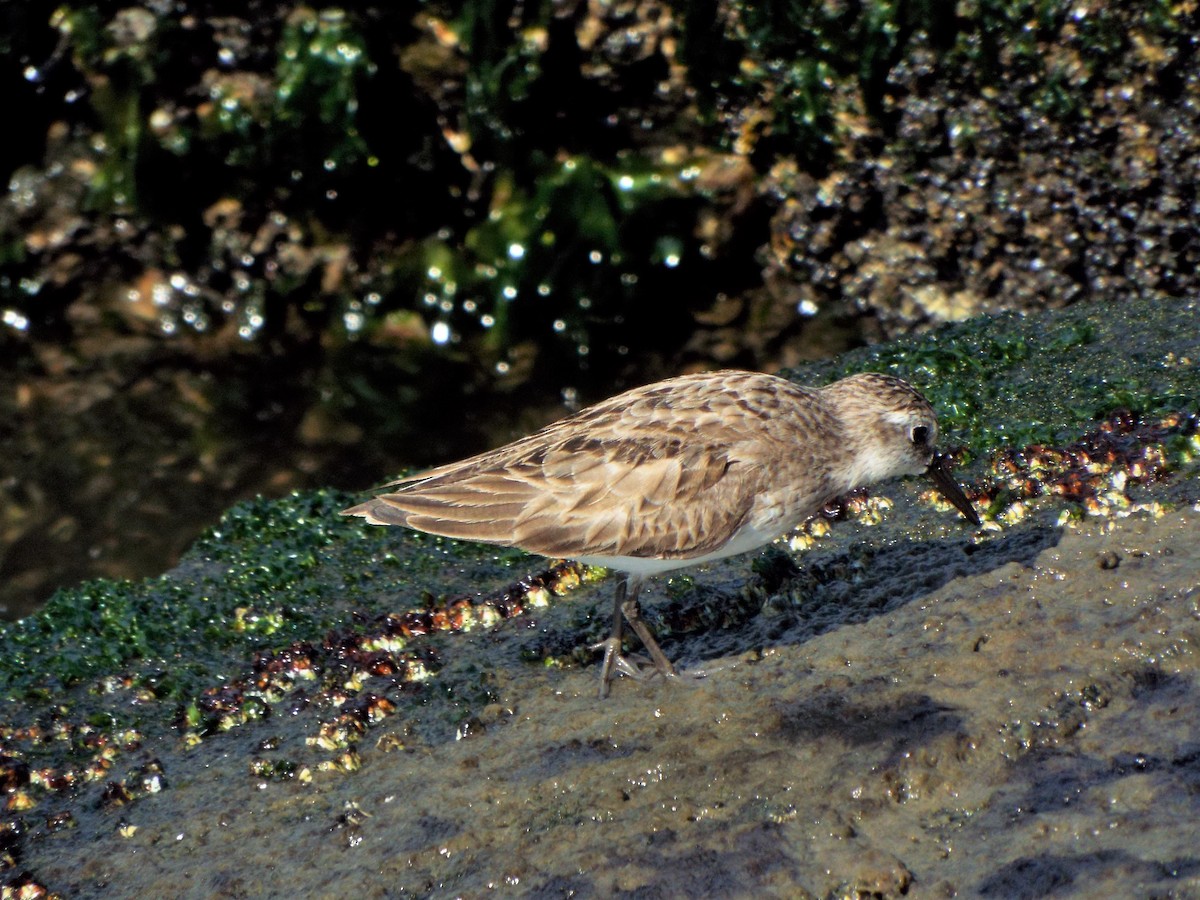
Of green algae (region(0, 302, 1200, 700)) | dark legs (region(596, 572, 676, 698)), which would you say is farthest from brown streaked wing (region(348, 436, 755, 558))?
green algae (region(0, 302, 1200, 700))

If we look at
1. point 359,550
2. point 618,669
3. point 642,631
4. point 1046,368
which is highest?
point 1046,368

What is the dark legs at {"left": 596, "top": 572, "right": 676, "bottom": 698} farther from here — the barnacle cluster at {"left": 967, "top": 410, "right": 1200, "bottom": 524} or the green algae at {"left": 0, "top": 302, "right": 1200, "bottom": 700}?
the barnacle cluster at {"left": 967, "top": 410, "right": 1200, "bottom": 524}

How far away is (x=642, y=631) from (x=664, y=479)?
Answer: 70 centimetres

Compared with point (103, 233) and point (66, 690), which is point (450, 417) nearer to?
point (103, 233)

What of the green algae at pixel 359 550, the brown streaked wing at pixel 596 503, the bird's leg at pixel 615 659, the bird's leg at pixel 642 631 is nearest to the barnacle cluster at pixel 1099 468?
the green algae at pixel 359 550

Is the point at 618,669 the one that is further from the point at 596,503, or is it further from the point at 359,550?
the point at 359,550

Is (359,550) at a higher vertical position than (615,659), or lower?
lower

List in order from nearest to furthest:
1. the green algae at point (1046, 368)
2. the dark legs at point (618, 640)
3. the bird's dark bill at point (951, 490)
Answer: the dark legs at point (618, 640) → the bird's dark bill at point (951, 490) → the green algae at point (1046, 368)

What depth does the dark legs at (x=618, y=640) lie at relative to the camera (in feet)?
18.2

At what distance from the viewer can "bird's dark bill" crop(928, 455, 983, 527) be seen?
5.99m

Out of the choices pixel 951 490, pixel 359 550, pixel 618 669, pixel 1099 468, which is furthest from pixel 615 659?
pixel 1099 468

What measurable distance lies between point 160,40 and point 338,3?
1.51m

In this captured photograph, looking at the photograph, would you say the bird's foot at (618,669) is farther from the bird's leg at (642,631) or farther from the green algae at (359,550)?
the green algae at (359,550)

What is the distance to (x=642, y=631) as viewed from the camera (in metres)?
5.69
